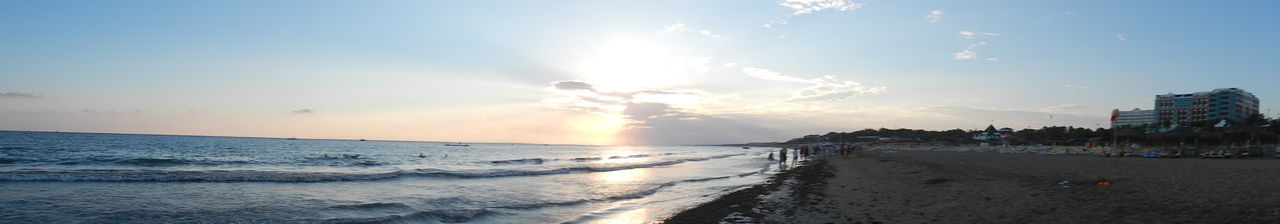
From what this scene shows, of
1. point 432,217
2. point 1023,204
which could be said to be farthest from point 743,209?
point 432,217

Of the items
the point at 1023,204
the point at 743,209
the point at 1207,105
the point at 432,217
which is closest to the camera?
the point at 1023,204

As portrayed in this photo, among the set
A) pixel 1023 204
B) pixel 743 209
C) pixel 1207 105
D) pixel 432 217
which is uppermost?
pixel 1207 105

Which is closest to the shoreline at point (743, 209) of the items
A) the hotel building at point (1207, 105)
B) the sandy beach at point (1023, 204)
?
the sandy beach at point (1023, 204)

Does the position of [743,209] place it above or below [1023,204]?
below

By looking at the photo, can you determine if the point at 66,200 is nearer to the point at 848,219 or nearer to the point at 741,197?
the point at 741,197

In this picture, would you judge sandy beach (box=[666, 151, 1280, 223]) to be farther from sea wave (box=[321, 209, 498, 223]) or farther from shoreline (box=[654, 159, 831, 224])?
sea wave (box=[321, 209, 498, 223])

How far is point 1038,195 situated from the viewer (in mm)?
11734

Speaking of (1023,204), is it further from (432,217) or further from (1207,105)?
(1207,105)

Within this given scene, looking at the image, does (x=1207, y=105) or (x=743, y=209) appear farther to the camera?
(x=1207, y=105)

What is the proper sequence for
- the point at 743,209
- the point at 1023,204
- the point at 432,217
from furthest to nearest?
the point at 743,209, the point at 432,217, the point at 1023,204

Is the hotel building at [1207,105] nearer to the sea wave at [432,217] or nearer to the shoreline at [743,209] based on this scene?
the shoreline at [743,209]

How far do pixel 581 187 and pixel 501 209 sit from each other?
7.03m

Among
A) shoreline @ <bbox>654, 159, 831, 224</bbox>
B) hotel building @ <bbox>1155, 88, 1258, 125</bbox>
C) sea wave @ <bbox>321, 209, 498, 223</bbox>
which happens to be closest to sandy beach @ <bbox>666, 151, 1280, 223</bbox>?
shoreline @ <bbox>654, 159, 831, 224</bbox>

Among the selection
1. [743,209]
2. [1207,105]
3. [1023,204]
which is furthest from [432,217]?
[1207,105]
